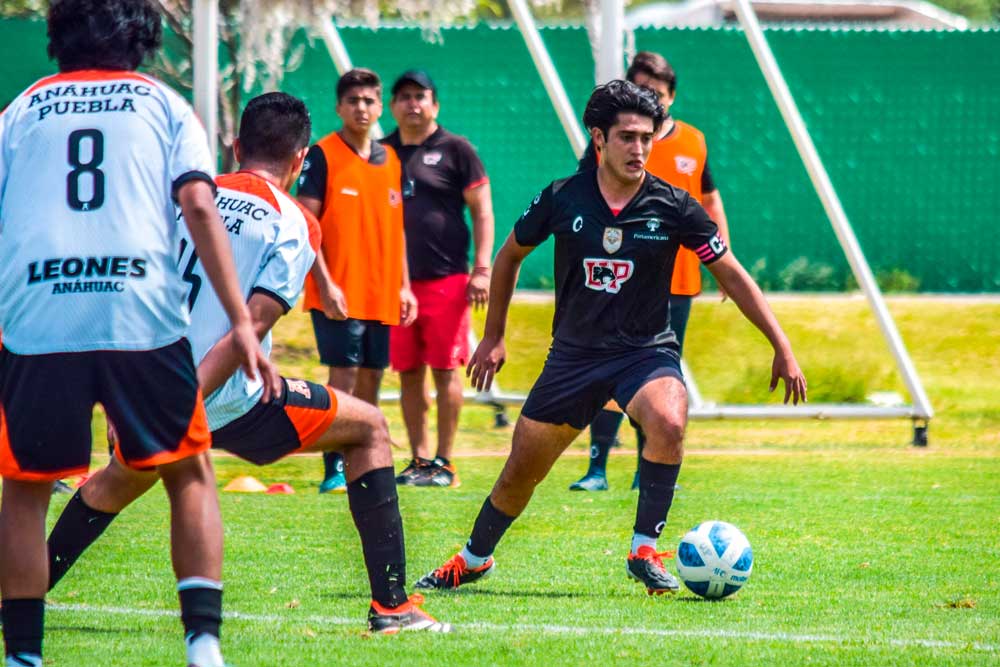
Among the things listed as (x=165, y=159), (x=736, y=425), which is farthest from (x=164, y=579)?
(x=736, y=425)

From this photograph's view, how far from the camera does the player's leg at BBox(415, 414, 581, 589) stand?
21.4 feet

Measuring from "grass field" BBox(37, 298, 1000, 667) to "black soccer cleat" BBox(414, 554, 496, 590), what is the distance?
94 millimetres

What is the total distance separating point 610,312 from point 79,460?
278 centimetres

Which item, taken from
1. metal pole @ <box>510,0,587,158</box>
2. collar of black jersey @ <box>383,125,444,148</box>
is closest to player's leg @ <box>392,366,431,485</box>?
collar of black jersey @ <box>383,125,444,148</box>

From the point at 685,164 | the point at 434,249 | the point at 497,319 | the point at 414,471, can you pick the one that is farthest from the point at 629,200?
the point at 434,249

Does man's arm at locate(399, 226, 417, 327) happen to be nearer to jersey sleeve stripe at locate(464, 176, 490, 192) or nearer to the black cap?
jersey sleeve stripe at locate(464, 176, 490, 192)

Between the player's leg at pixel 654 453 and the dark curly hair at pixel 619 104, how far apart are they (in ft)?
3.32

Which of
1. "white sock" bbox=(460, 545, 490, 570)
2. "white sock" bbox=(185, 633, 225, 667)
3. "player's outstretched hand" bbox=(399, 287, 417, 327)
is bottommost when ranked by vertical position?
"white sock" bbox=(460, 545, 490, 570)

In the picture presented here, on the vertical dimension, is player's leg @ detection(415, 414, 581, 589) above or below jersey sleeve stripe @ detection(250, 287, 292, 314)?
below

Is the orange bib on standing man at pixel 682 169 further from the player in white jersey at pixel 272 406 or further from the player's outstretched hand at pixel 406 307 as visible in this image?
the player in white jersey at pixel 272 406

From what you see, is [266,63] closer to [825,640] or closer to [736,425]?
[736,425]

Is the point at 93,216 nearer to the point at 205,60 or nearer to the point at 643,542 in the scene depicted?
the point at 643,542

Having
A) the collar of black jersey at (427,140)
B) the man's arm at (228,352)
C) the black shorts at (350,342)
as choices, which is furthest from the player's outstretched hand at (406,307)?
the man's arm at (228,352)

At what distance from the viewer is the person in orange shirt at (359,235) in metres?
9.85
